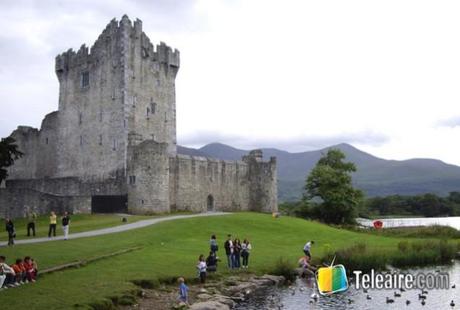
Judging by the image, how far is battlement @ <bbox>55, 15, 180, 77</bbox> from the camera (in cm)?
6097

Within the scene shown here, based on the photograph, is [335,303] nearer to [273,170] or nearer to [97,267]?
[97,267]

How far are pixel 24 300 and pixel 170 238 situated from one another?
19.8 metres

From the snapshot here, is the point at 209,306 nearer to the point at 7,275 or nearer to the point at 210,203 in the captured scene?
the point at 7,275

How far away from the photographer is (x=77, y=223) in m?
47.1

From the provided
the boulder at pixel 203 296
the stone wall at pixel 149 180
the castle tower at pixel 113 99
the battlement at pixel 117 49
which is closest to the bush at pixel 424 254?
the boulder at pixel 203 296

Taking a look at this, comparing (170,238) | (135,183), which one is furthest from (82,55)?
(170,238)

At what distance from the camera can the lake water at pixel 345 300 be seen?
2577cm

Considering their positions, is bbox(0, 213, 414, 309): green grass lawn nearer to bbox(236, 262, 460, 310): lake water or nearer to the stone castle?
bbox(236, 262, 460, 310): lake water

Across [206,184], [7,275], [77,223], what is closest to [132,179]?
[77,223]

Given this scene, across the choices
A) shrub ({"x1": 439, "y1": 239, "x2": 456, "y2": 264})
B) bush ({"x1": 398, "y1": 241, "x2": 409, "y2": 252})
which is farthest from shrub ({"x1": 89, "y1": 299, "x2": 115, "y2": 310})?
shrub ({"x1": 439, "y1": 239, "x2": 456, "y2": 264})

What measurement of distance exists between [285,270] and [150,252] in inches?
313

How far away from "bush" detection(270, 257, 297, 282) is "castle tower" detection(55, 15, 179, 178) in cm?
2916

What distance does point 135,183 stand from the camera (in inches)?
2205

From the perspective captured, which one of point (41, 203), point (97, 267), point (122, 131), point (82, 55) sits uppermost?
point (82, 55)
